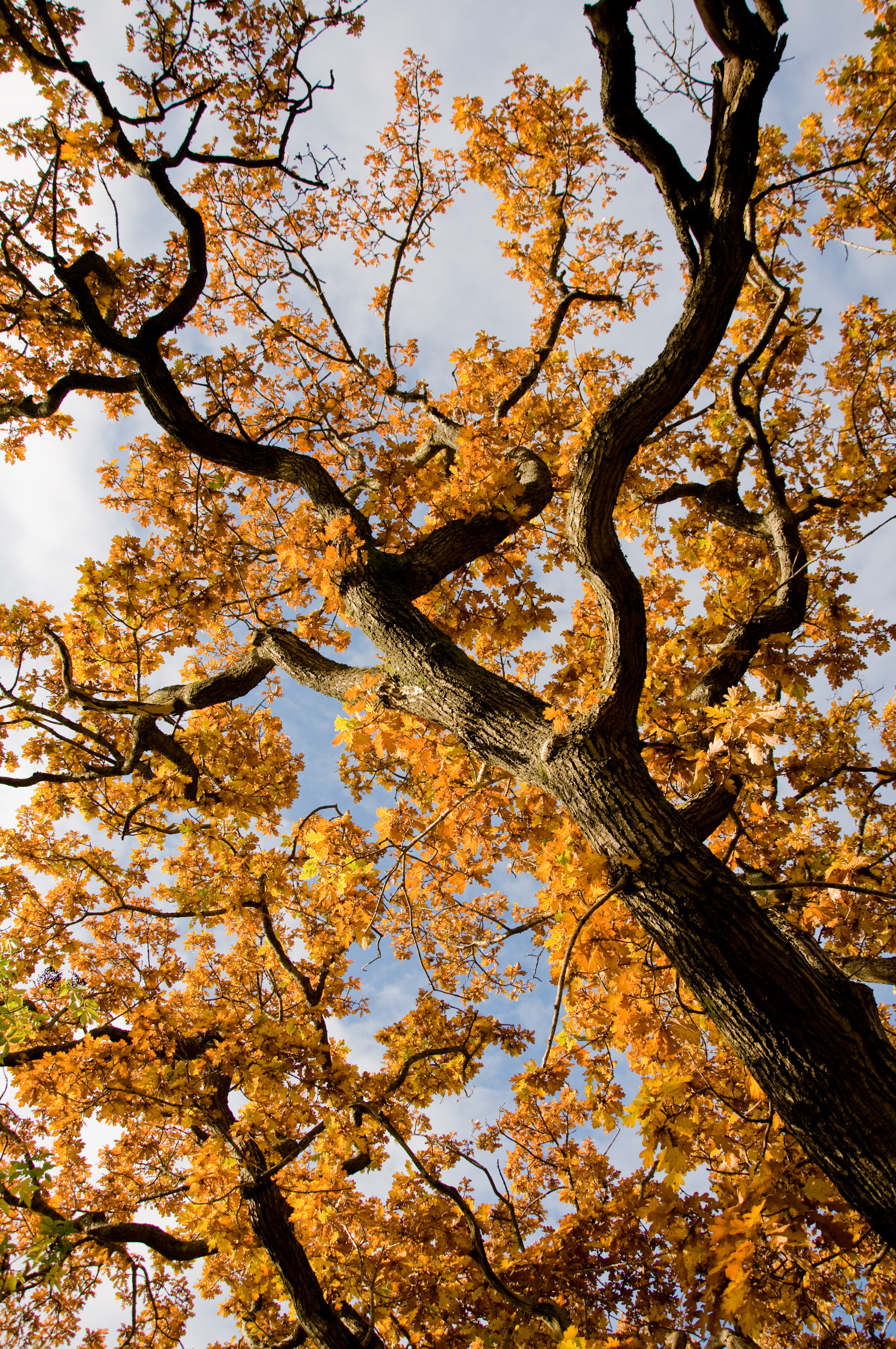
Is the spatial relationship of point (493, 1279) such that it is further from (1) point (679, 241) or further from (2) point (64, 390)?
(2) point (64, 390)

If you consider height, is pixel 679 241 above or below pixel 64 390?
below

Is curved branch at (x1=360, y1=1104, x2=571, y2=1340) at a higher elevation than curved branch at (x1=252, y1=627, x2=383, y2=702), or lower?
lower

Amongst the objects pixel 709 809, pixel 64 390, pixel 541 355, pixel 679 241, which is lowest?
pixel 709 809

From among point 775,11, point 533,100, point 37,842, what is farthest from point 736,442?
point 37,842

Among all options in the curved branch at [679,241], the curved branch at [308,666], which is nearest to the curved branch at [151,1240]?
the curved branch at [308,666]

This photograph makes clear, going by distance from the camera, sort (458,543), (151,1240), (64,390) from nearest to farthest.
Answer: (458,543) < (64,390) < (151,1240)

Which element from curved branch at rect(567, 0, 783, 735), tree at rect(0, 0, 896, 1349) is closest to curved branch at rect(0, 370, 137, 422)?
tree at rect(0, 0, 896, 1349)

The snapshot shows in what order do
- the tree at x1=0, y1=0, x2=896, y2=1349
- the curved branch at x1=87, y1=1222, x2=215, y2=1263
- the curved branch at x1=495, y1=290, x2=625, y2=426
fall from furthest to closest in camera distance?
the curved branch at x1=495, y1=290, x2=625, y2=426, the curved branch at x1=87, y1=1222, x2=215, y2=1263, the tree at x1=0, y1=0, x2=896, y2=1349

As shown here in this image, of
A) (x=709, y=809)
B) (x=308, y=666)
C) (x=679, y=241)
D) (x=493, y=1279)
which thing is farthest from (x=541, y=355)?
(x=493, y=1279)

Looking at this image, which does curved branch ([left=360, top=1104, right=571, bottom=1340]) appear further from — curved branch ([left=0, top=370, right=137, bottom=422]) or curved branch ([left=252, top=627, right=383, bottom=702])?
curved branch ([left=0, top=370, right=137, bottom=422])

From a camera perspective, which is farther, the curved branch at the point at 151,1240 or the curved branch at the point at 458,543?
the curved branch at the point at 151,1240

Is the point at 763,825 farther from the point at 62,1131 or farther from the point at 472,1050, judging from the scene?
the point at 62,1131

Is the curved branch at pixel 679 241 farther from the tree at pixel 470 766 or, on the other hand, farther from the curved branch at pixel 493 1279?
the curved branch at pixel 493 1279

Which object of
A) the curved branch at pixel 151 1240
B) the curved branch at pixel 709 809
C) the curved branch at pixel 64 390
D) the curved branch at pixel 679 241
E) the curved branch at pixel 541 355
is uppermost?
the curved branch at pixel 64 390
